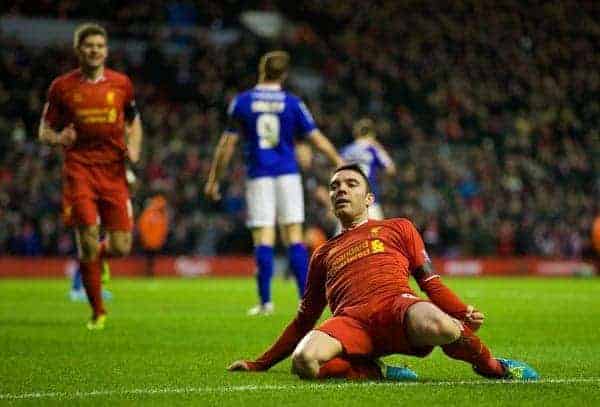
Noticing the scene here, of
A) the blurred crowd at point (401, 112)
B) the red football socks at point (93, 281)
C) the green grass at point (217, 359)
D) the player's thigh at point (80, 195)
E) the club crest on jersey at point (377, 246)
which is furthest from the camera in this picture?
the blurred crowd at point (401, 112)

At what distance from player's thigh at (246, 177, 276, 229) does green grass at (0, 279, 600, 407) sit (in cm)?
100

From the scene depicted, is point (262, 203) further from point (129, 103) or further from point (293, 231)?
point (129, 103)

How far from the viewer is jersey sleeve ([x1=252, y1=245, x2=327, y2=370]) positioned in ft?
20.9

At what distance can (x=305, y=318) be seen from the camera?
6.36 m

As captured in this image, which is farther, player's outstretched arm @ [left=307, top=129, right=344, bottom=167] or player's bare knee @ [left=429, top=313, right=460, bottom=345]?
player's outstretched arm @ [left=307, top=129, right=344, bottom=167]

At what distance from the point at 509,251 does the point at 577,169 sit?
3249mm

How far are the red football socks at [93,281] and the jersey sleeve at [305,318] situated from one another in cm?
397

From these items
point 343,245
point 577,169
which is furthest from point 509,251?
point 343,245

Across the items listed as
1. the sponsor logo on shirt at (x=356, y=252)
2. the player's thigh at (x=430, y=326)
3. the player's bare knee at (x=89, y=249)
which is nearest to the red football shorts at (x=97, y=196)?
the player's bare knee at (x=89, y=249)

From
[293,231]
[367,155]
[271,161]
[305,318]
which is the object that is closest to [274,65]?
[271,161]

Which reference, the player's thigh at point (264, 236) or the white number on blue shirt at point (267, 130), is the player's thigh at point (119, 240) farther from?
the white number on blue shirt at point (267, 130)

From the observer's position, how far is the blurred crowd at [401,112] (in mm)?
25812

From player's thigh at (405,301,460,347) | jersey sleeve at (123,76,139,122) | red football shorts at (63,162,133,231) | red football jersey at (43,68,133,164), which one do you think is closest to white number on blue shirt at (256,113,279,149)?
jersey sleeve at (123,76,139,122)

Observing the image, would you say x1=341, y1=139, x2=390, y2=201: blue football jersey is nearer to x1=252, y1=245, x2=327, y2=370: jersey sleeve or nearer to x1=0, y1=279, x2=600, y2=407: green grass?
x1=0, y1=279, x2=600, y2=407: green grass
